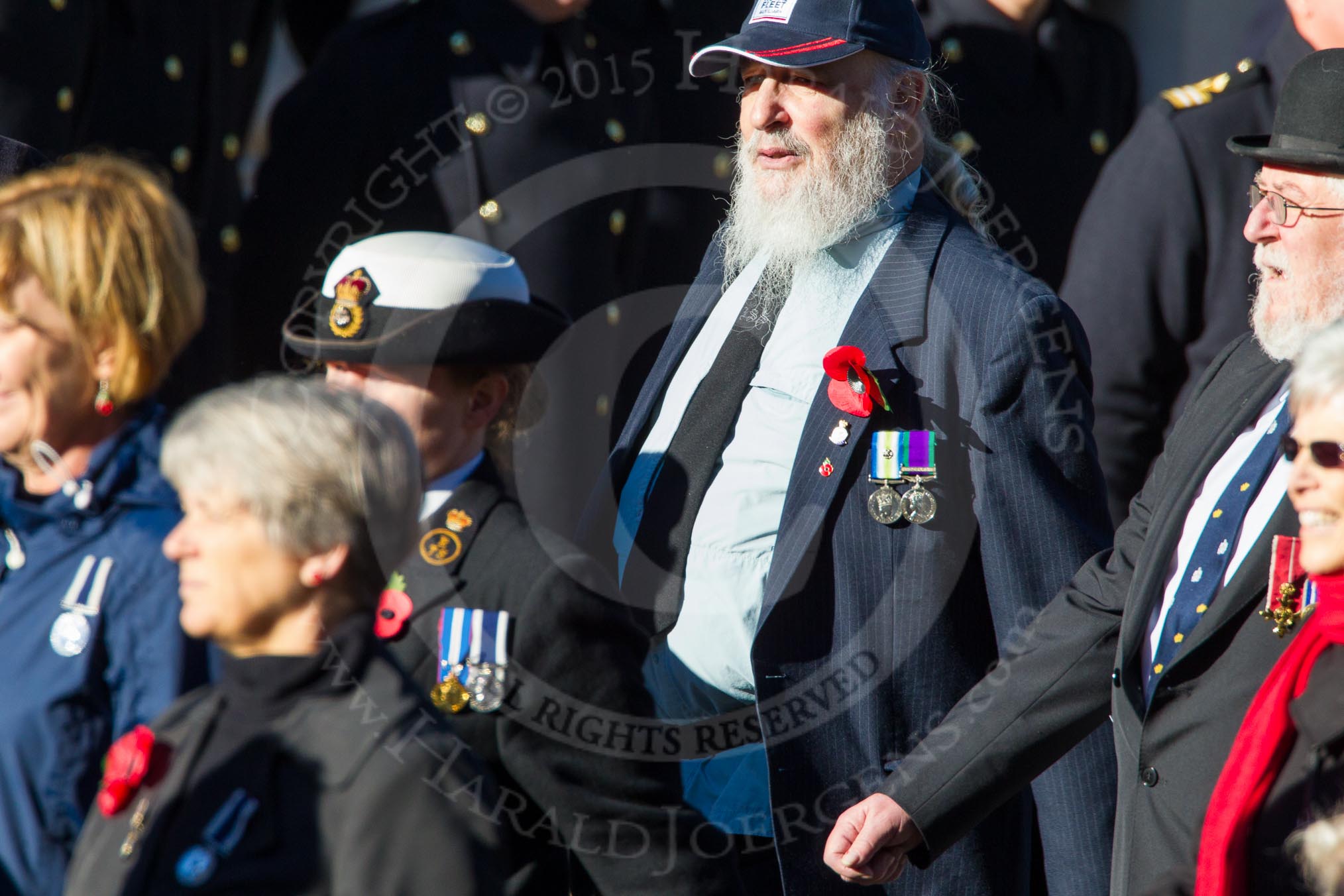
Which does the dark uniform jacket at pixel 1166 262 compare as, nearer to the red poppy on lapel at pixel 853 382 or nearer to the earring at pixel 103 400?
the red poppy on lapel at pixel 853 382

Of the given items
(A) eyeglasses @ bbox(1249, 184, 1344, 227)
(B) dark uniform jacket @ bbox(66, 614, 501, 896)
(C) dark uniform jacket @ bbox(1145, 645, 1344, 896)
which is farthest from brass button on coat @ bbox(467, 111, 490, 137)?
(C) dark uniform jacket @ bbox(1145, 645, 1344, 896)

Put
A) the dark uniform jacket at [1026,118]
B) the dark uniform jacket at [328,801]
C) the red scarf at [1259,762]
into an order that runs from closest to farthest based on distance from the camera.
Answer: the dark uniform jacket at [328,801] < the red scarf at [1259,762] < the dark uniform jacket at [1026,118]

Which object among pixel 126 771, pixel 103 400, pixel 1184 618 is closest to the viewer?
pixel 126 771

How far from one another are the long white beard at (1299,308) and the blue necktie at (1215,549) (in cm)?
10

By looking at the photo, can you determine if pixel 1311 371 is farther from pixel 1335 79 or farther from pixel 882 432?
pixel 882 432

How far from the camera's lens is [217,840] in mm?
2180

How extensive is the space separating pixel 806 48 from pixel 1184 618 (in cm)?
128

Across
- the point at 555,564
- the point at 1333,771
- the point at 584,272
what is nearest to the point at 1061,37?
the point at 584,272

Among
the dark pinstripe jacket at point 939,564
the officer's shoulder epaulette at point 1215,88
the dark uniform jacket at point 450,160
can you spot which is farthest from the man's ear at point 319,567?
the officer's shoulder epaulette at point 1215,88

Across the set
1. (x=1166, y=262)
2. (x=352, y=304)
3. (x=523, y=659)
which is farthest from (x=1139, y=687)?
(x=1166, y=262)

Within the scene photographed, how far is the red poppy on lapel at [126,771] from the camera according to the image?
2.30 metres

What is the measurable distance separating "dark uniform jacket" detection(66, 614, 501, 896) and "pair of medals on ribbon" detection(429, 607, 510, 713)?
16.4 inches

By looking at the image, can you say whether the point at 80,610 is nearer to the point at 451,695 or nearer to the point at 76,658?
the point at 76,658

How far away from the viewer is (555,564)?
9.09 ft
